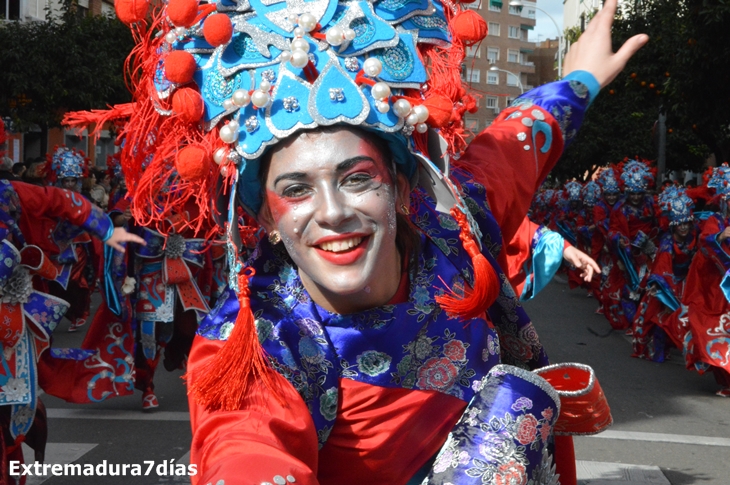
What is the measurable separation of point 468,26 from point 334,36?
0.44 metres

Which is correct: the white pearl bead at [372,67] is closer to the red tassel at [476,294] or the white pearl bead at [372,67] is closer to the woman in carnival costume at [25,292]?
the red tassel at [476,294]

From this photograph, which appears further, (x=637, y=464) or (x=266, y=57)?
(x=637, y=464)

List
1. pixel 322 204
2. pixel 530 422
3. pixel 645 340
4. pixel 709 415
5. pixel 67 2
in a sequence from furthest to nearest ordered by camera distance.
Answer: pixel 67 2 < pixel 645 340 < pixel 709 415 < pixel 322 204 < pixel 530 422

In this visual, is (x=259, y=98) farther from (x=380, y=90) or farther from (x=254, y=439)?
(x=254, y=439)

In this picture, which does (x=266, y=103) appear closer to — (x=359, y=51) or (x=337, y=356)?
(x=359, y=51)

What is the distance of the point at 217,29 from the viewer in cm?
219

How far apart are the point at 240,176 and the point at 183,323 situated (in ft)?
Answer: 17.6

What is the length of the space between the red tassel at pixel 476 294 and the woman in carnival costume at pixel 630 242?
375 inches

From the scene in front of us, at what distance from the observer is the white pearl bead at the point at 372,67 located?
7.36 ft

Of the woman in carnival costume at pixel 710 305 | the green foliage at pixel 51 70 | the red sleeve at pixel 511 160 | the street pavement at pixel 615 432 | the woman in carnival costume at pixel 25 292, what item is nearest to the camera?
the red sleeve at pixel 511 160

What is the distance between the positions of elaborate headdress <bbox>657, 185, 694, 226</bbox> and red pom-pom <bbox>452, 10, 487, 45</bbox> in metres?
8.01

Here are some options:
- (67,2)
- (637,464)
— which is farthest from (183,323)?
(67,2)

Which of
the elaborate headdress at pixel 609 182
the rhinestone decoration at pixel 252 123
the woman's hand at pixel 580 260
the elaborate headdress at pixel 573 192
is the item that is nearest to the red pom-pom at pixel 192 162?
the rhinestone decoration at pixel 252 123

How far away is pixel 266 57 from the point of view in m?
2.25
